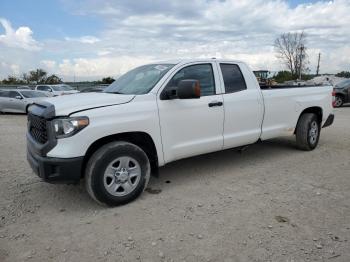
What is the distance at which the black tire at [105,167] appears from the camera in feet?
12.8

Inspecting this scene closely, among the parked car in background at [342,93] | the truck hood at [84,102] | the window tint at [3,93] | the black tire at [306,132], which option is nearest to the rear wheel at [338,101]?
the parked car in background at [342,93]

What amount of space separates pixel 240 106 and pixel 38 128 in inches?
116

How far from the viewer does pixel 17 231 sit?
3594mm

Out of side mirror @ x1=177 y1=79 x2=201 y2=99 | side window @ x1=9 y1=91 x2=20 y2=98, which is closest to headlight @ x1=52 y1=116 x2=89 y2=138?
side mirror @ x1=177 y1=79 x2=201 y2=99

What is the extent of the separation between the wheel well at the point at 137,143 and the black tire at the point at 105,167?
0.11m

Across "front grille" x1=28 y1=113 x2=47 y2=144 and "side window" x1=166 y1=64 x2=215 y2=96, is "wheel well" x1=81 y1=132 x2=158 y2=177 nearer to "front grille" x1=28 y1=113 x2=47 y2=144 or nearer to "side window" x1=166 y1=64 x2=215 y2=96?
"front grille" x1=28 y1=113 x2=47 y2=144

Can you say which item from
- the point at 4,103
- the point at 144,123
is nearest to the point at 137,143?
the point at 144,123

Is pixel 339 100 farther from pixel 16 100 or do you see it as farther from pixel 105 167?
pixel 16 100

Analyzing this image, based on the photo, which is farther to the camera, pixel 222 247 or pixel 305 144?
pixel 305 144

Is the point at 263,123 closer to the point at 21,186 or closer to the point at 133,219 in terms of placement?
the point at 133,219

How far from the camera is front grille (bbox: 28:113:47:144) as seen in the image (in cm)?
396

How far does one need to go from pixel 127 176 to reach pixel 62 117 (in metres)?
1.05

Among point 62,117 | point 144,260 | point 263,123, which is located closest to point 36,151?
point 62,117

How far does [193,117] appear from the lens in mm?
4711
